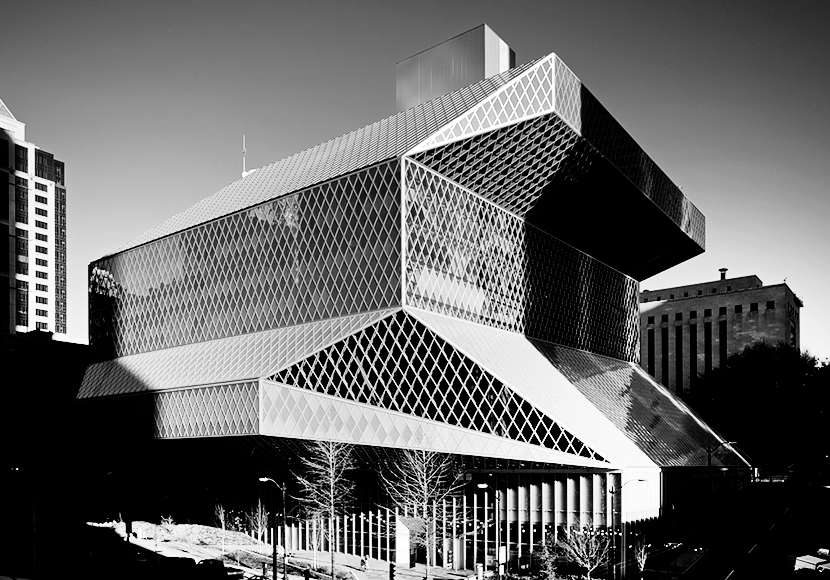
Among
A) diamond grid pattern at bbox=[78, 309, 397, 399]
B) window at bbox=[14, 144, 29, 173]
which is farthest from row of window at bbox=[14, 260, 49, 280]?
diamond grid pattern at bbox=[78, 309, 397, 399]

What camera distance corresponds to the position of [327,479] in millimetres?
56188

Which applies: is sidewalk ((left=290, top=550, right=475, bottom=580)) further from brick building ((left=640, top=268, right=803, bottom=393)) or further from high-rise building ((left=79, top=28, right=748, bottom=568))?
brick building ((left=640, top=268, right=803, bottom=393))

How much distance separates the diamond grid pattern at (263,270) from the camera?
58.6 meters

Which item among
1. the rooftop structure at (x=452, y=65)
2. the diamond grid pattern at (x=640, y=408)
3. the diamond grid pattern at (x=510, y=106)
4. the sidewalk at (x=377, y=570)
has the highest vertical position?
the rooftop structure at (x=452, y=65)

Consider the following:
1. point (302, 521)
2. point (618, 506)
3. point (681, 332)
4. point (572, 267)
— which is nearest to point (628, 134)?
point (572, 267)

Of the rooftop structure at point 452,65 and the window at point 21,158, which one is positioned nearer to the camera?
the rooftop structure at point 452,65

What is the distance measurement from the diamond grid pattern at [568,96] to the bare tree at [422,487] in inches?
1096

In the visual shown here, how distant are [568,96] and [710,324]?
103058 millimetres

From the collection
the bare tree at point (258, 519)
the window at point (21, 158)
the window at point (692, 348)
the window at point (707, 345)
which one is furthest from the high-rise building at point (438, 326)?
the window at point (692, 348)

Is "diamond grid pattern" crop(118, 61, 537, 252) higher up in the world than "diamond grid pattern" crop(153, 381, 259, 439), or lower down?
higher up

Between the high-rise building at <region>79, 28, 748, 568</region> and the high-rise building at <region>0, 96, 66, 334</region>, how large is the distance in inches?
2534

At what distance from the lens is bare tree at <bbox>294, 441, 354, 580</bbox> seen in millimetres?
54531

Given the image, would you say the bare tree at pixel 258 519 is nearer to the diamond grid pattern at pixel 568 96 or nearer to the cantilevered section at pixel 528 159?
the cantilevered section at pixel 528 159

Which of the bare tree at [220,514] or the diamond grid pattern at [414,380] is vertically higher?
the diamond grid pattern at [414,380]
